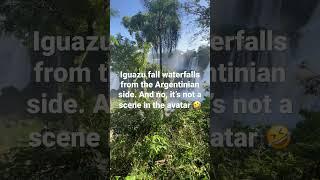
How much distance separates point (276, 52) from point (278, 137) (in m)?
0.74

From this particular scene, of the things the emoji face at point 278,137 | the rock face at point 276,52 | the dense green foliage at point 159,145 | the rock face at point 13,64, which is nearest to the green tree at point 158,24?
the rock face at point 276,52

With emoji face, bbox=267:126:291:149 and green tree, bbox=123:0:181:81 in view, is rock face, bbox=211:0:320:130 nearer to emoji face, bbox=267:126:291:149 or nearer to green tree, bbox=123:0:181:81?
emoji face, bbox=267:126:291:149

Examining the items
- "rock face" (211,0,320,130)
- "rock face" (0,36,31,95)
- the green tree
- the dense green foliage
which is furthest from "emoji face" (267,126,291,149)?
"rock face" (0,36,31,95)

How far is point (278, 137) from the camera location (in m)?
4.45

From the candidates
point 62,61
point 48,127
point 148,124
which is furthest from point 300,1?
point 48,127

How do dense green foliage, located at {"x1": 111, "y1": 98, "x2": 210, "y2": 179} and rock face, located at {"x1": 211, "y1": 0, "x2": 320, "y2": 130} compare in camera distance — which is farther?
dense green foliage, located at {"x1": 111, "y1": 98, "x2": 210, "y2": 179}

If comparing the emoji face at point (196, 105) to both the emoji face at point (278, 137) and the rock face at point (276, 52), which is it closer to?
the rock face at point (276, 52)

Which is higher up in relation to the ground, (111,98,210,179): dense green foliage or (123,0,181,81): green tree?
(123,0,181,81): green tree

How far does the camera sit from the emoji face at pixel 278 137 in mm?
4422

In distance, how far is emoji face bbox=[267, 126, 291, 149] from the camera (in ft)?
14.5

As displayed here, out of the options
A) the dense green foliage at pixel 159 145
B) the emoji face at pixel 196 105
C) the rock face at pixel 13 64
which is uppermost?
the rock face at pixel 13 64

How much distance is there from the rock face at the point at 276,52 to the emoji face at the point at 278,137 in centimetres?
6

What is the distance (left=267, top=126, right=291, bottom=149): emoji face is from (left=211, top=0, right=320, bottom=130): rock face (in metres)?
0.06

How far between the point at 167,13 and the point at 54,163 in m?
1.70
